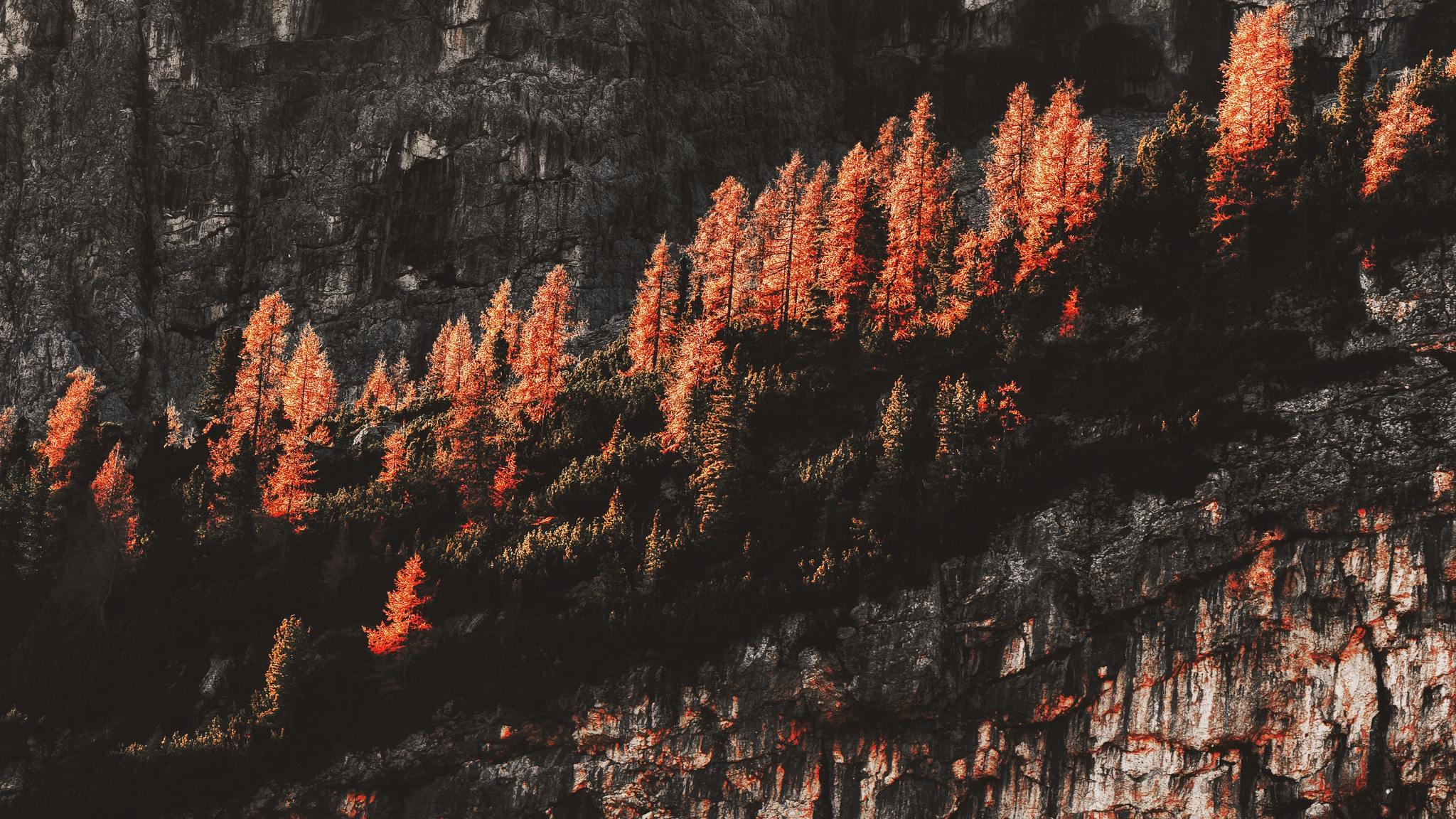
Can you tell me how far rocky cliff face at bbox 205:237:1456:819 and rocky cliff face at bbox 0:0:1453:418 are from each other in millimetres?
71567

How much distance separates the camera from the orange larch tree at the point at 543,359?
73.3m

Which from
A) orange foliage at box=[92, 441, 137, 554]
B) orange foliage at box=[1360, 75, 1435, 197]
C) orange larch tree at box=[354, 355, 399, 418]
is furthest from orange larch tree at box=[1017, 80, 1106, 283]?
orange larch tree at box=[354, 355, 399, 418]

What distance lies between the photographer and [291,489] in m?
66.6

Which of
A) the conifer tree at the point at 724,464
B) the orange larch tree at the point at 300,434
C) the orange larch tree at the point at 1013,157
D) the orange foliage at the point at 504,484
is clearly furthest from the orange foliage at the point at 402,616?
the orange larch tree at the point at 1013,157

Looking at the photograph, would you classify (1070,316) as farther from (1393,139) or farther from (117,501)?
(117,501)

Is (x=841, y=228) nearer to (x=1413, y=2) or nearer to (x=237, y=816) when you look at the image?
(x=237, y=816)

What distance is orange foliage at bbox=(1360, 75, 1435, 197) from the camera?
60.3 m

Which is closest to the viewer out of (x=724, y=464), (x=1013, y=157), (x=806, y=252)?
(x=724, y=464)

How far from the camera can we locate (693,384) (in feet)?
213

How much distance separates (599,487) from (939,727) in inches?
814

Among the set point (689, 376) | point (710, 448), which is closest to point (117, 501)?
point (689, 376)

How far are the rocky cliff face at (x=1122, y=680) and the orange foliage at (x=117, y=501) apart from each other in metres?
20.2

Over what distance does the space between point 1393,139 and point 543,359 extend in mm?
43864

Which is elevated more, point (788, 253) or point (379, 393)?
point (788, 253)
